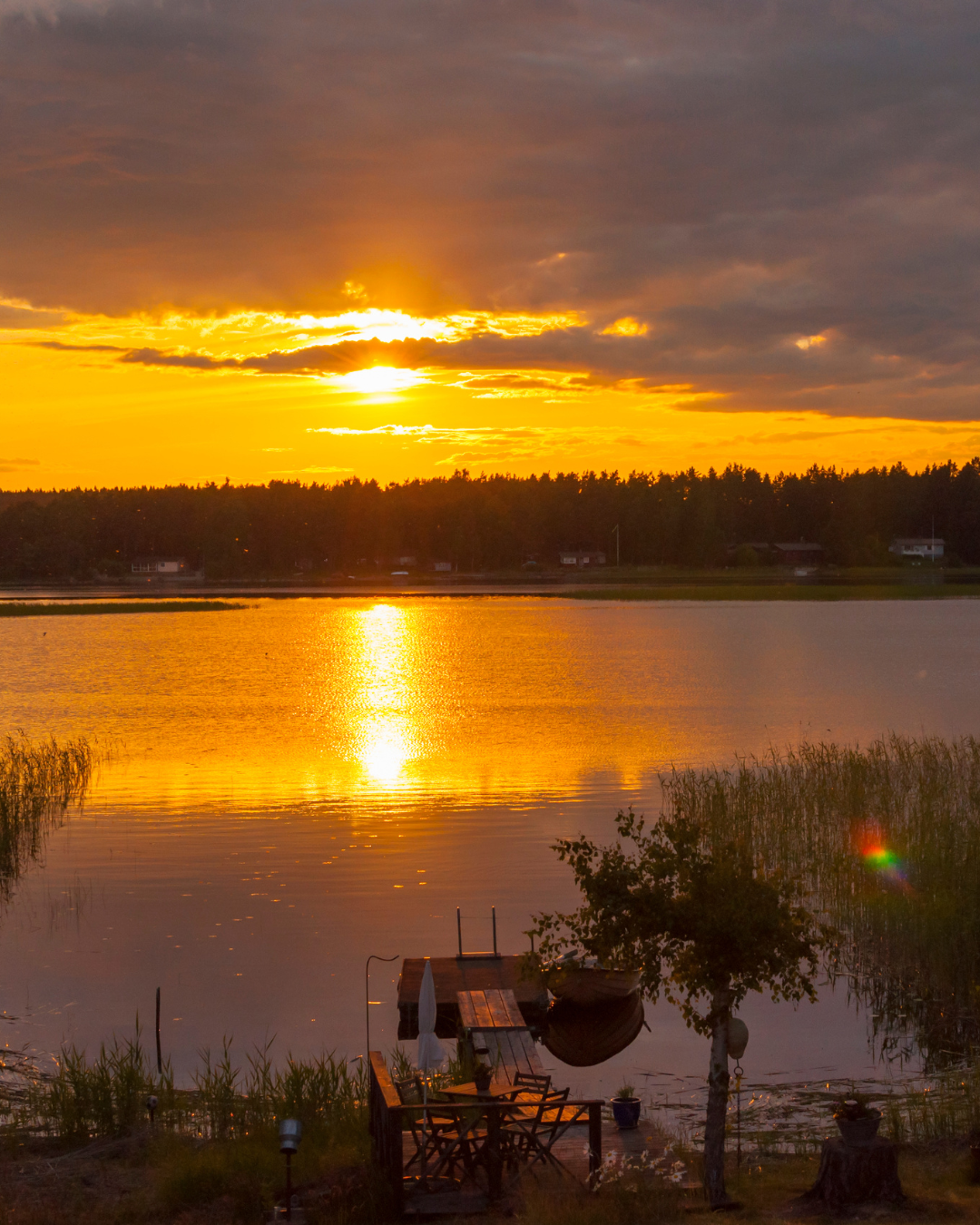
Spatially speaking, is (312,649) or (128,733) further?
(312,649)

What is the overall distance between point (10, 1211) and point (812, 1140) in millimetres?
7996

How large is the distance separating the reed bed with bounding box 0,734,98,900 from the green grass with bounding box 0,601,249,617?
93.2m

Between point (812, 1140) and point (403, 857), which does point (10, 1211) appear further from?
point (403, 857)

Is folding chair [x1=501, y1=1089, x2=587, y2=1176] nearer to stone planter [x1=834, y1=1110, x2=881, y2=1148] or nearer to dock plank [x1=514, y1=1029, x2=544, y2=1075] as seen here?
dock plank [x1=514, y1=1029, x2=544, y2=1075]

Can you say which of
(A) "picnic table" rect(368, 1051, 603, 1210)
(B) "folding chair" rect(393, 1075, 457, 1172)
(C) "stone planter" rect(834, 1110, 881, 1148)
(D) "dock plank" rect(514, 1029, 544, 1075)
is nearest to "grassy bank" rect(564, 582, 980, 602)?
(D) "dock plank" rect(514, 1029, 544, 1075)

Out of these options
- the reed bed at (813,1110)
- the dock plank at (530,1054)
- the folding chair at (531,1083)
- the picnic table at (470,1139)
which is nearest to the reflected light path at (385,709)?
the dock plank at (530,1054)

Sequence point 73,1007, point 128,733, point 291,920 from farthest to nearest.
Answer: point 128,733, point 291,920, point 73,1007

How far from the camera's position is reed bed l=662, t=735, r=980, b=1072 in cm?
1739

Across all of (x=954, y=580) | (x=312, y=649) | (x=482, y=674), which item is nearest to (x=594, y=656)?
(x=482, y=674)

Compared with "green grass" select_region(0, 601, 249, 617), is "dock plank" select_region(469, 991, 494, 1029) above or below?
below

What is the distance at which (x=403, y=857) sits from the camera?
26672 millimetres

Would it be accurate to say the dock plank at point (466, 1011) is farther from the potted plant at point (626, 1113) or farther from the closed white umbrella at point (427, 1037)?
the potted plant at point (626, 1113)

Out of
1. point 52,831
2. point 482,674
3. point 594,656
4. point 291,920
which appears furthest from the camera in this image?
point 594,656

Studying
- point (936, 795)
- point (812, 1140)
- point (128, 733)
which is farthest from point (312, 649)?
point (812, 1140)
